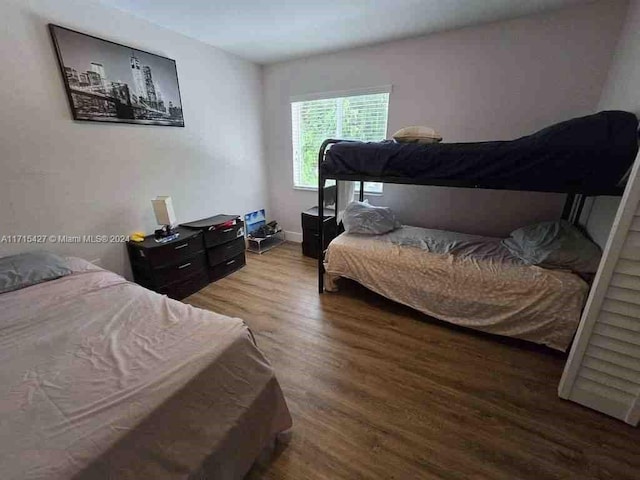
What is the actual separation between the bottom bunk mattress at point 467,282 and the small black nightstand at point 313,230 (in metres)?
0.69

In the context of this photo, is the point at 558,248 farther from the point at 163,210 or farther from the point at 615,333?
the point at 163,210

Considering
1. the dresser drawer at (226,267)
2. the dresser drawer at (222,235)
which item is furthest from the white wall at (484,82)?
the dresser drawer at (226,267)

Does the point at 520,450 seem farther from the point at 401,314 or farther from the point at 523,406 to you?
the point at 401,314

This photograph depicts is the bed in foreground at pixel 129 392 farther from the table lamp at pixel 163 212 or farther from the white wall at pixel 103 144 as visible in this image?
the table lamp at pixel 163 212

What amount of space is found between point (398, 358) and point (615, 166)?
1712mm

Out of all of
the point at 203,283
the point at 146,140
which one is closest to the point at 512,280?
the point at 203,283

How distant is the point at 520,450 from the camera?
1.33 metres

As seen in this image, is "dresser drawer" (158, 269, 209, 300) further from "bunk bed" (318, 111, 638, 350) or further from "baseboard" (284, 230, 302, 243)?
"baseboard" (284, 230, 302, 243)

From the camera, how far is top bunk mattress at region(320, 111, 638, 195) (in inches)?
59.6

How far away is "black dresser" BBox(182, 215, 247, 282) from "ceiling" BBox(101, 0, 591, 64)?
6.14 feet

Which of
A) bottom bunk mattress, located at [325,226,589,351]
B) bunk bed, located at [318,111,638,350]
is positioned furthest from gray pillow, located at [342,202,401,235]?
bunk bed, located at [318,111,638,350]

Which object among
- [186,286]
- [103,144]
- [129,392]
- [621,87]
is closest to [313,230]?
[186,286]

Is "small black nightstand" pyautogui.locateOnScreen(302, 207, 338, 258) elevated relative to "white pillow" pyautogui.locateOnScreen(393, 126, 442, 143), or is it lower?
lower

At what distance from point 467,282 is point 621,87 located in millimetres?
1808
